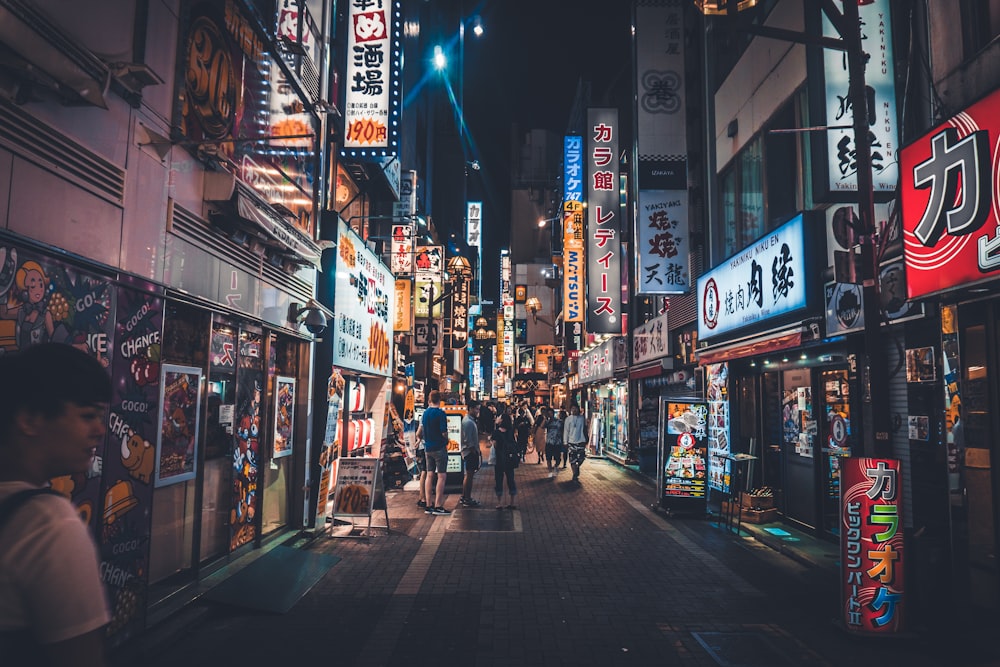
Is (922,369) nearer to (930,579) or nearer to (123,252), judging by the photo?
(930,579)

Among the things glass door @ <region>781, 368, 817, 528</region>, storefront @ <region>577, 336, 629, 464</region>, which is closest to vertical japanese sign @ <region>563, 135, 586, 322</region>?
storefront @ <region>577, 336, 629, 464</region>

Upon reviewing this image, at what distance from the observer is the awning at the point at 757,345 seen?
10.6 meters

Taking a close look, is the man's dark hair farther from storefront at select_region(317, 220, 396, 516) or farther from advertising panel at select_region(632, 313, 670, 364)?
advertising panel at select_region(632, 313, 670, 364)

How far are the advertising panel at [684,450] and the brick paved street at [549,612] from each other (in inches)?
63.3

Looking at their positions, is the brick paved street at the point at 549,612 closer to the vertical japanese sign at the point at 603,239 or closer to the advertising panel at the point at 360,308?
the advertising panel at the point at 360,308

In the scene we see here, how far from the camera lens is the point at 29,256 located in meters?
4.45

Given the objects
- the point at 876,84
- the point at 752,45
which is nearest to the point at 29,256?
the point at 876,84

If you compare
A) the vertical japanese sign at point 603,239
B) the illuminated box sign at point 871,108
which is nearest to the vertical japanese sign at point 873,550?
the illuminated box sign at point 871,108

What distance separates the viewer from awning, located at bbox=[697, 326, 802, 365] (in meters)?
10.6

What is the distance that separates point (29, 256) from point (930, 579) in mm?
8154

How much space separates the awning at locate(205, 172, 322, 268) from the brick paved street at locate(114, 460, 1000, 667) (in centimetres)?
444

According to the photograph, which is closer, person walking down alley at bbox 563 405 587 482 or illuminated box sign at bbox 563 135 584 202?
person walking down alley at bbox 563 405 587 482

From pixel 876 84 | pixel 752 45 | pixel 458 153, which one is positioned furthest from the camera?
pixel 458 153

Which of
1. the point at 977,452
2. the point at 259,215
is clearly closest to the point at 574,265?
the point at 259,215
